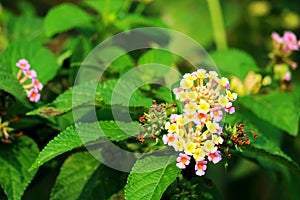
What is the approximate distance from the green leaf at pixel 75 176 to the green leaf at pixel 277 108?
0.44m

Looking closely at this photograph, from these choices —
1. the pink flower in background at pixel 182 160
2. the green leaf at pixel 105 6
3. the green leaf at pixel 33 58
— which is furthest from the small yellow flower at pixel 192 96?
the green leaf at pixel 105 6

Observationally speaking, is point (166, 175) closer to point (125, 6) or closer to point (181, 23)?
point (125, 6)

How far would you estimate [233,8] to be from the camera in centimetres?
264

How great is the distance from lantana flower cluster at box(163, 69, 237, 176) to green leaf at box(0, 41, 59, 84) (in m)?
0.49

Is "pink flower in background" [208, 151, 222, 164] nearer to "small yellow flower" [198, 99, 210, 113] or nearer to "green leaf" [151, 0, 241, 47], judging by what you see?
"small yellow flower" [198, 99, 210, 113]

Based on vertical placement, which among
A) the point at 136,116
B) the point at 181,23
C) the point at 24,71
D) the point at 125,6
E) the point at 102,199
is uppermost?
the point at 181,23

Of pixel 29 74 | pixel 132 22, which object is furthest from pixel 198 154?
pixel 132 22

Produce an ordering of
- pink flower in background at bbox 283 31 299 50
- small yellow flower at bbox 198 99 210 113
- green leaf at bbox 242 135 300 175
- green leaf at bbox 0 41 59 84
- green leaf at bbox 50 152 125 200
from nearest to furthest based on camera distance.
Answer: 1. small yellow flower at bbox 198 99 210 113
2. green leaf at bbox 242 135 300 175
3. green leaf at bbox 50 152 125 200
4. green leaf at bbox 0 41 59 84
5. pink flower in background at bbox 283 31 299 50

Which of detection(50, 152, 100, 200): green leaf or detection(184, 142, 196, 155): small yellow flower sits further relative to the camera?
detection(50, 152, 100, 200): green leaf

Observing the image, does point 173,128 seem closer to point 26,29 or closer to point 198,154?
point 198,154

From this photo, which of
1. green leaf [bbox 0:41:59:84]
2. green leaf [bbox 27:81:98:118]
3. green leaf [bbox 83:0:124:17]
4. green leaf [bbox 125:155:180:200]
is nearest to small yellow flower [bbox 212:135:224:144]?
green leaf [bbox 125:155:180:200]

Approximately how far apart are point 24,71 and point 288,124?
2.14 feet

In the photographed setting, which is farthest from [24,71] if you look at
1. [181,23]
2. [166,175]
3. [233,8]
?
[233,8]

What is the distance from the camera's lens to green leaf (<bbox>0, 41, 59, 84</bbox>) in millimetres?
1394
